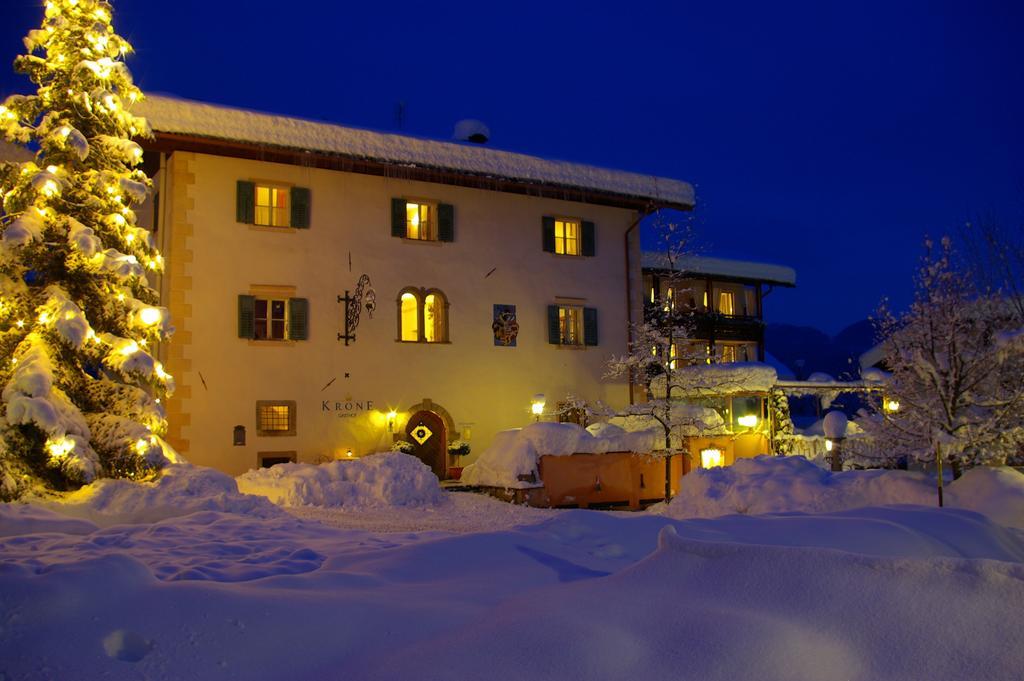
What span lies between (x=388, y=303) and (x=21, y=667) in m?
16.8

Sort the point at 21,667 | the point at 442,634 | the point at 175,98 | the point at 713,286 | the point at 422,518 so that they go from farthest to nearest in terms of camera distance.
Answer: the point at 713,286, the point at 175,98, the point at 422,518, the point at 442,634, the point at 21,667

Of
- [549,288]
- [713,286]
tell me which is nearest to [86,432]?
[549,288]

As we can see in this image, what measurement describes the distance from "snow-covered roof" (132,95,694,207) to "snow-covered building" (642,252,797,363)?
13.1ft

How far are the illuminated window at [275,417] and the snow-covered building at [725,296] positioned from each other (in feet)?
43.4

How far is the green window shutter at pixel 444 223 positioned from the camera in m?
21.0

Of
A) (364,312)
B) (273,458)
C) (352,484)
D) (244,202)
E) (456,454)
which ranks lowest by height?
(352,484)

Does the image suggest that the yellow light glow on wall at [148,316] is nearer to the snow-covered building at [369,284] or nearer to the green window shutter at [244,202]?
the snow-covered building at [369,284]

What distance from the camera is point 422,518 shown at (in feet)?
45.2

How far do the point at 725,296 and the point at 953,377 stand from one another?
780 inches

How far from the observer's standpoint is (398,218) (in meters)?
20.4

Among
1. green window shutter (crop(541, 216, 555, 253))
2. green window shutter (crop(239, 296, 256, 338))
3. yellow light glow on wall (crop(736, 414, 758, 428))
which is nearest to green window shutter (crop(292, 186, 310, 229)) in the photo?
green window shutter (crop(239, 296, 256, 338))

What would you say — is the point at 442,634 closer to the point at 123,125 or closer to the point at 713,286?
the point at 123,125

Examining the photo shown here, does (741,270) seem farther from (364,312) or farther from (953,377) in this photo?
(953,377)

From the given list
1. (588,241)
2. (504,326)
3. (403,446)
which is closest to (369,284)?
(504,326)
